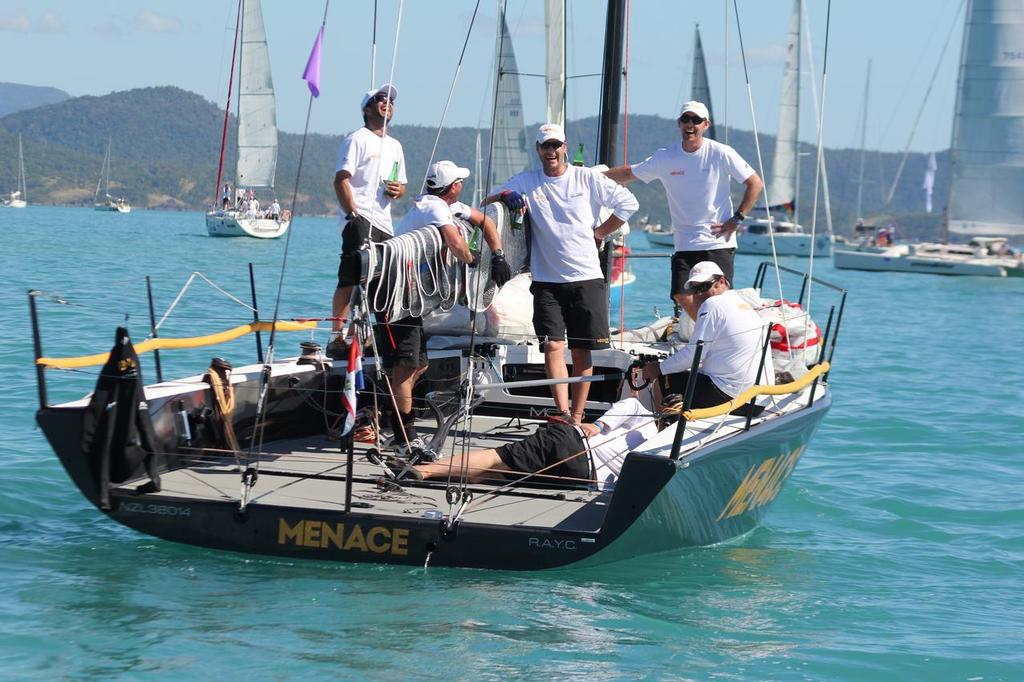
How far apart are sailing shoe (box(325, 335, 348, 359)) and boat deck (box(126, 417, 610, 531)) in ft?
3.44

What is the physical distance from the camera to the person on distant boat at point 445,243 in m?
6.64

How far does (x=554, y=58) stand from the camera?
17.9m

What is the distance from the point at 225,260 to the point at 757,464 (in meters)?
36.6

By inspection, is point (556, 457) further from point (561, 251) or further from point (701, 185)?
point (701, 185)

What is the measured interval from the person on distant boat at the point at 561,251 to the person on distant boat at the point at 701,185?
755mm

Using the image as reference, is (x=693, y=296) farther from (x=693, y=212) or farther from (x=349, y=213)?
(x=349, y=213)

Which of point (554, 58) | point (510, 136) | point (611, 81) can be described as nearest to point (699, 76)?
point (510, 136)

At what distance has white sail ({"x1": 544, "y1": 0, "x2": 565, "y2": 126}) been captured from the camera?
16734mm

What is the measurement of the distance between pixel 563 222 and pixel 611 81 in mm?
2289

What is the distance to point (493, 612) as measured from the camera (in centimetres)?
564

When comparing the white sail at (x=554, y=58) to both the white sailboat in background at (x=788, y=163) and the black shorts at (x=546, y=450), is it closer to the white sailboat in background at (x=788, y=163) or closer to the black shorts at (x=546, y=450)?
the black shorts at (x=546, y=450)

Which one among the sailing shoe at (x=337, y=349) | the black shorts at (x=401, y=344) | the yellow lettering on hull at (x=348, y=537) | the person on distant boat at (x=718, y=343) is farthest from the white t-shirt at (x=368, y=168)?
the yellow lettering on hull at (x=348, y=537)

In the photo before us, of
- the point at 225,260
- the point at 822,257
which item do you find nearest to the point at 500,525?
the point at 225,260

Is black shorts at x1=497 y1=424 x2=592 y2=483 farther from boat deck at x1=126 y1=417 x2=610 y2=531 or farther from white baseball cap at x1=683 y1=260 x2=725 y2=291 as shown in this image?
white baseball cap at x1=683 y1=260 x2=725 y2=291
